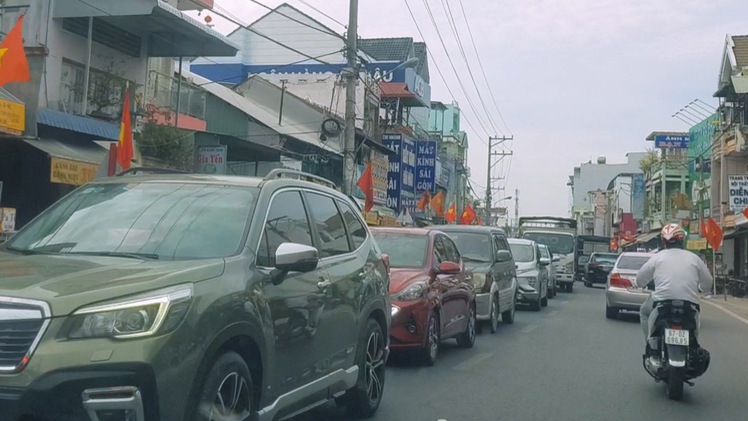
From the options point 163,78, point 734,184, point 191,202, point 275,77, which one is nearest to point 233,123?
point 163,78

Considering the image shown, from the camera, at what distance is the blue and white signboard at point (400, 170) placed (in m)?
43.2

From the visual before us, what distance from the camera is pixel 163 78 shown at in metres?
24.2

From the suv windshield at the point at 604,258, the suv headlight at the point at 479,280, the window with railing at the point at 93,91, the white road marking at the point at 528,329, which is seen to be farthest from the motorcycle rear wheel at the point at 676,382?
the suv windshield at the point at 604,258

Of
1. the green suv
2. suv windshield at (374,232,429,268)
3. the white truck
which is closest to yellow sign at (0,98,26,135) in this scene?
suv windshield at (374,232,429,268)

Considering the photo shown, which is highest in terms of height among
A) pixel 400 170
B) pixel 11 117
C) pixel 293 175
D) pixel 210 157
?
pixel 400 170

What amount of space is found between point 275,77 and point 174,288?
135 feet

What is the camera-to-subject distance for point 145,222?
5402 mm

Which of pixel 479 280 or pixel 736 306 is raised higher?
pixel 479 280

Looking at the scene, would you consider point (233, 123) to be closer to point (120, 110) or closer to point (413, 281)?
point (120, 110)

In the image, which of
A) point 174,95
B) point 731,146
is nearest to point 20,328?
point 174,95

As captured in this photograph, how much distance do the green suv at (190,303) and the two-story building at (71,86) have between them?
35.4ft

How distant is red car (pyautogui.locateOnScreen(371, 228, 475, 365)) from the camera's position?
33.3 feet

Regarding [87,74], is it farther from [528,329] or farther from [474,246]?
[528,329]

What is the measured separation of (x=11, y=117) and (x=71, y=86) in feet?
15.4
